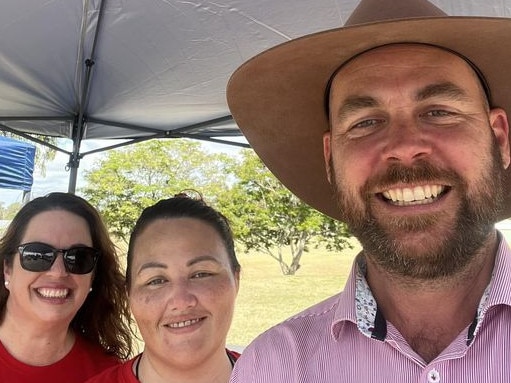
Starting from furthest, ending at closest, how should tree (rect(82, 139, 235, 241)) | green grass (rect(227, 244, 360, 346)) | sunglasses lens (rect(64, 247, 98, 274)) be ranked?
tree (rect(82, 139, 235, 241))
green grass (rect(227, 244, 360, 346))
sunglasses lens (rect(64, 247, 98, 274))

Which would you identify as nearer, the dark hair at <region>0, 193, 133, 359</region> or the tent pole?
the dark hair at <region>0, 193, 133, 359</region>

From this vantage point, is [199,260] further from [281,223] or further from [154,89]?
[281,223]

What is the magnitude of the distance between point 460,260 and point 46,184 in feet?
18.4

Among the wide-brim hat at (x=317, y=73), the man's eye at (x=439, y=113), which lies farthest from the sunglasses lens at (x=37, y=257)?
the man's eye at (x=439, y=113)

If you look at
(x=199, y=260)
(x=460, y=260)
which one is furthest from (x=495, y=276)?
(x=199, y=260)

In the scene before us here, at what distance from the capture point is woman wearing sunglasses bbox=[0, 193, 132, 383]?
2018mm

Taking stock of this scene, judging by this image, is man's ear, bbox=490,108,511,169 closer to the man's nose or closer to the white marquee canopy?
the man's nose

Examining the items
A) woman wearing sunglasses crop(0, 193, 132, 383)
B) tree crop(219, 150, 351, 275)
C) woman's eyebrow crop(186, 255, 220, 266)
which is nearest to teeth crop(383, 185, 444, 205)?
woman's eyebrow crop(186, 255, 220, 266)

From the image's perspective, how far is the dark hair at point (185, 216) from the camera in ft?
5.82

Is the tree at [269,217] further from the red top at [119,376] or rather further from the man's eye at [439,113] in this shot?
the man's eye at [439,113]

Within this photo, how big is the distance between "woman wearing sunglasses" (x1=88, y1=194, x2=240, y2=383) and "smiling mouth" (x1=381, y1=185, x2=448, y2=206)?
2.47 feet

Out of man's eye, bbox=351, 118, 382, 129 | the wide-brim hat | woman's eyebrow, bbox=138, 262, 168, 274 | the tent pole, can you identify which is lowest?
woman's eyebrow, bbox=138, 262, 168, 274

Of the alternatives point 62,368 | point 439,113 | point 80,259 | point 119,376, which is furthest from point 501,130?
point 62,368

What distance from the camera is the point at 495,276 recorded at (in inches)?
A: 42.7
